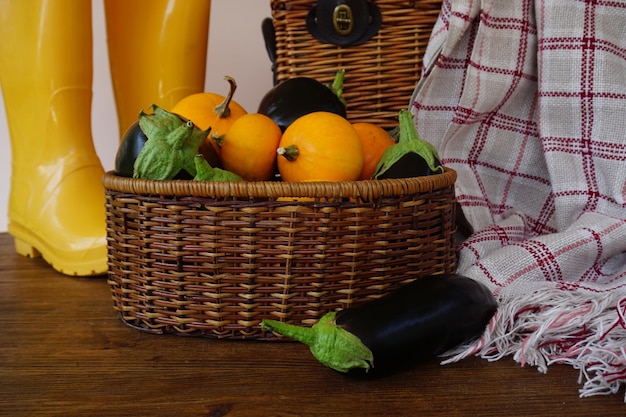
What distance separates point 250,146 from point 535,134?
0.55 meters

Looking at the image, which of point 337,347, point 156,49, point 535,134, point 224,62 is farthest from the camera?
point 224,62

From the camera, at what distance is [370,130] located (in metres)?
0.91

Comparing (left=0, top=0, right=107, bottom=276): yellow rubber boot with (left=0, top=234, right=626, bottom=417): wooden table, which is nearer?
(left=0, top=234, right=626, bottom=417): wooden table

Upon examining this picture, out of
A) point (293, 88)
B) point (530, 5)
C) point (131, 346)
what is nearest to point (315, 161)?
point (293, 88)

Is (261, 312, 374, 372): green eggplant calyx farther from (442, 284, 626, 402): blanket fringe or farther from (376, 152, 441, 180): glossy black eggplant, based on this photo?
(376, 152, 441, 180): glossy black eggplant

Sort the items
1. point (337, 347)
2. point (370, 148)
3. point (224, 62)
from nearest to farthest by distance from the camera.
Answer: point (337, 347) < point (370, 148) < point (224, 62)

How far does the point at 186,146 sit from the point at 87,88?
540 millimetres

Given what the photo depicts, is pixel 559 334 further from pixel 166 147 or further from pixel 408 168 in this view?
pixel 166 147

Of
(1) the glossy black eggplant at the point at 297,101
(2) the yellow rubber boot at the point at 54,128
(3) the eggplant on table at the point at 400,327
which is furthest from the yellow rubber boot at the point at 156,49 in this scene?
(3) the eggplant on table at the point at 400,327

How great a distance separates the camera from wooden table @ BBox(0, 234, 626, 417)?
2.09 ft

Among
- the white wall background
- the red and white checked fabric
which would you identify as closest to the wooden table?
the red and white checked fabric

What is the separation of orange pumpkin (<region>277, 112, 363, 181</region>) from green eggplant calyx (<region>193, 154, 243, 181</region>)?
64mm

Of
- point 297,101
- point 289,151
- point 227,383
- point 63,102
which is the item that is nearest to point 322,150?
point 289,151

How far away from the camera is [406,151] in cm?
84
